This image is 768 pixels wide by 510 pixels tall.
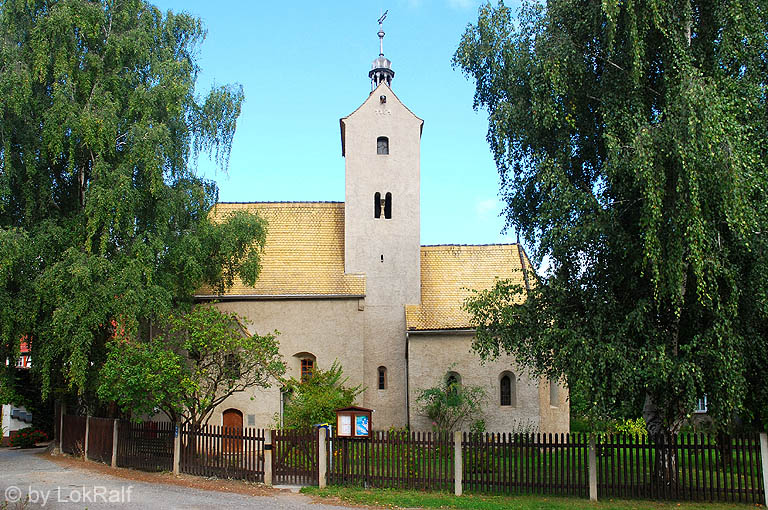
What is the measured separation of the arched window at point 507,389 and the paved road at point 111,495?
1216 cm

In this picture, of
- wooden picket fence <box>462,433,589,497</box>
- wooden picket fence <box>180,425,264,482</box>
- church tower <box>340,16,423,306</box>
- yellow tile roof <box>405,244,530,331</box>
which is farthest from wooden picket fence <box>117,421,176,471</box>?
church tower <box>340,16,423,306</box>

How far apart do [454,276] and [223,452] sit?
44.0ft

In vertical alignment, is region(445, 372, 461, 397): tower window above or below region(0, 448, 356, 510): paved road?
above

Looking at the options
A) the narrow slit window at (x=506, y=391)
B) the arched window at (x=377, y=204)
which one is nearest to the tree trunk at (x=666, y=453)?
the narrow slit window at (x=506, y=391)

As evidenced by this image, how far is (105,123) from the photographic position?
63.5 feet

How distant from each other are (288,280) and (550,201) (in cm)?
1408

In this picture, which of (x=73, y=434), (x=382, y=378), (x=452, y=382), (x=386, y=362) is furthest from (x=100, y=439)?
(x=452, y=382)

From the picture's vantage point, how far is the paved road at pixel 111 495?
44.4 feet

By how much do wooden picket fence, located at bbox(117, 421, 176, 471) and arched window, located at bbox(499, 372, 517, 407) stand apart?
41.1 ft

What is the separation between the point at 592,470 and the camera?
14.6 metres

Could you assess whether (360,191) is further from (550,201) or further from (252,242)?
(550,201)

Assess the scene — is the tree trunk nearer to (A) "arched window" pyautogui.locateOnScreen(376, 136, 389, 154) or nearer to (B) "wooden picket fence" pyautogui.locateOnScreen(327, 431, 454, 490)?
(B) "wooden picket fence" pyautogui.locateOnScreen(327, 431, 454, 490)

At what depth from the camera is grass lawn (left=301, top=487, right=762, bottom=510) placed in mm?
13688

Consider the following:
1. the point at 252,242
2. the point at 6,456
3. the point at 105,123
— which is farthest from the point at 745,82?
the point at 6,456
